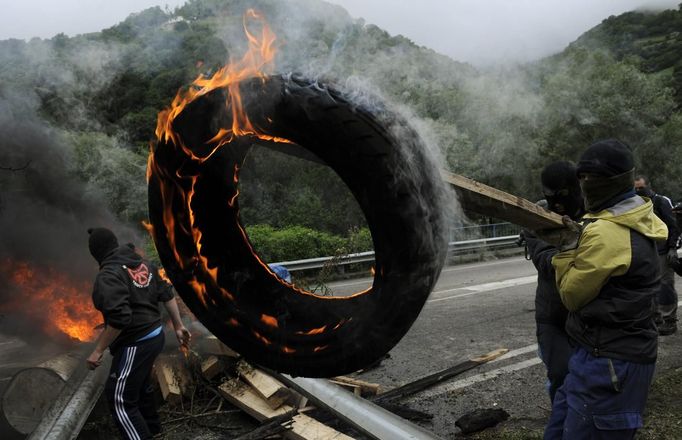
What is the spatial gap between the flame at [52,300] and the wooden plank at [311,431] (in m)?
3.28

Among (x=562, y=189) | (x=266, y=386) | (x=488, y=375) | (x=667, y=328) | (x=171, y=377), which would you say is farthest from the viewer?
(x=667, y=328)

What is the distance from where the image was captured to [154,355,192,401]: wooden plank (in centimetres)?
459

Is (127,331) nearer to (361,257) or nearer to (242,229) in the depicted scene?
(242,229)

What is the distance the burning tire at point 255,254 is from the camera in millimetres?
2059


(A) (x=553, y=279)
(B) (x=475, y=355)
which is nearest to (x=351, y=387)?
(B) (x=475, y=355)

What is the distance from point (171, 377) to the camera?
15.5 ft

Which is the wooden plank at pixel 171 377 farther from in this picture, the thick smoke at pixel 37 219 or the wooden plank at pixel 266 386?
the thick smoke at pixel 37 219

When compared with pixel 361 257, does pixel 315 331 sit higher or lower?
higher

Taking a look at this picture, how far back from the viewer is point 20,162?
24.2 ft

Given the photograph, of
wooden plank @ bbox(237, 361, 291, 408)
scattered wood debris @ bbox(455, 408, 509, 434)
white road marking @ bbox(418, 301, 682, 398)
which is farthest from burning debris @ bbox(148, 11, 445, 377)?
white road marking @ bbox(418, 301, 682, 398)

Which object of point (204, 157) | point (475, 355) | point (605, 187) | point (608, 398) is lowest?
point (475, 355)

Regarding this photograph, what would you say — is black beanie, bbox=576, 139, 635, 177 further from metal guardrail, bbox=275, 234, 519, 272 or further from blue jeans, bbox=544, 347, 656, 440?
metal guardrail, bbox=275, 234, 519, 272

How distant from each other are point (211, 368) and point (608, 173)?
375 centimetres

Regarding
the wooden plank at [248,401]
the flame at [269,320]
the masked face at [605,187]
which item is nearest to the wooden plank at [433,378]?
the wooden plank at [248,401]
